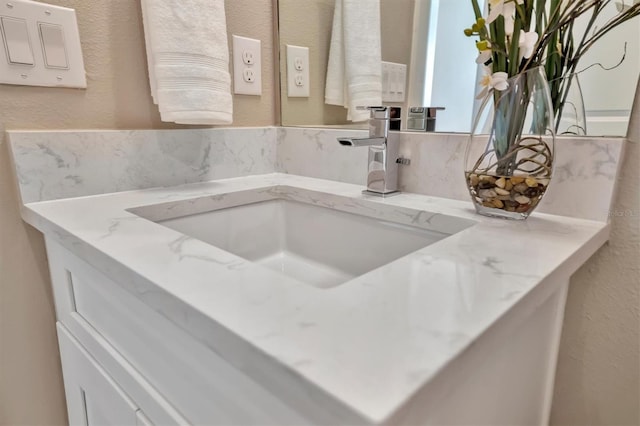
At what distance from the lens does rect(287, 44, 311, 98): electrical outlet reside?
1.00 metres

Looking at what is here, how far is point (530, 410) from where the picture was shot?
0.58m

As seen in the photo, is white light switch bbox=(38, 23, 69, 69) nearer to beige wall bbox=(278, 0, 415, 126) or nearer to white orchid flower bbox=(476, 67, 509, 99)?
beige wall bbox=(278, 0, 415, 126)

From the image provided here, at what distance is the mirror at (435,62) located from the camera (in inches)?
22.0

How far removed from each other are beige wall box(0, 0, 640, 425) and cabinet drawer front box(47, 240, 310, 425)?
136 millimetres

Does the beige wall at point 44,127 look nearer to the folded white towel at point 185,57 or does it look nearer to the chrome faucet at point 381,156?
the folded white towel at point 185,57

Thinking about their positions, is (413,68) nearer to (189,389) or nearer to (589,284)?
(589,284)

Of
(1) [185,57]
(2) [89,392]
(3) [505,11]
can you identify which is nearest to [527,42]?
(3) [505,11]

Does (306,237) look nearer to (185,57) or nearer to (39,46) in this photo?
(185,57)

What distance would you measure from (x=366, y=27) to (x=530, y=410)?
832 mm

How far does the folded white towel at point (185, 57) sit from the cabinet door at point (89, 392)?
0.44 metres

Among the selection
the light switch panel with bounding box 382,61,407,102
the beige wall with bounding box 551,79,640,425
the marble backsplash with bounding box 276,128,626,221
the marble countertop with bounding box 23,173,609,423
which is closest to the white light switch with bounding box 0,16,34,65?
the marble countertop with bounding box 23,173,609,423

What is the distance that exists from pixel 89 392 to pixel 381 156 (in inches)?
25.8

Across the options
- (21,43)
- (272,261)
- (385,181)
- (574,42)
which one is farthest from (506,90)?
(21,43)

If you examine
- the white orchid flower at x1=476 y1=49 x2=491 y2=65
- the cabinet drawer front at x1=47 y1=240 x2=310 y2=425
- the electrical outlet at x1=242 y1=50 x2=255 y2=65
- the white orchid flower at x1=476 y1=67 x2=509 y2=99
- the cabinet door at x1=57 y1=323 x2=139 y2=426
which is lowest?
the cabinet door at x1=57 y1=323 x2=139 y2=426
